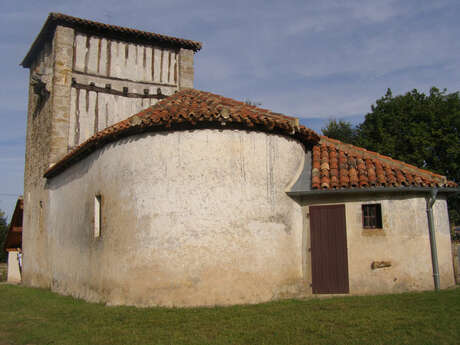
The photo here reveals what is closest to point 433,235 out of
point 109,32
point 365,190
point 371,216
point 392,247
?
point 392,247

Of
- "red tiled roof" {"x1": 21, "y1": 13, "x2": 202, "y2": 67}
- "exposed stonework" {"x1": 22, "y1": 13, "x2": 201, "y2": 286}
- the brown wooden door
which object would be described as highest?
"red tiled roof" {"x1": 21, "y1": 13, "x2": 202, "y2": 67}

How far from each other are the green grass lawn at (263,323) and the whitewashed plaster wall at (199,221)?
578mm

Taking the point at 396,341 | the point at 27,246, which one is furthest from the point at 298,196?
the point at 27,246

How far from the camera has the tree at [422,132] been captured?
26.8m

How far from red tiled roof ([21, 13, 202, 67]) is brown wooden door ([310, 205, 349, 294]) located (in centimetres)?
1010

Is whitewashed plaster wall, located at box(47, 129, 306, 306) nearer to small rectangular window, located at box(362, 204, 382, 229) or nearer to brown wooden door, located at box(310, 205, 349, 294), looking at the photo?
brown wooden door, located at box(310, 205, 349, 294)

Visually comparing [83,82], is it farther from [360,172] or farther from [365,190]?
[365,190]

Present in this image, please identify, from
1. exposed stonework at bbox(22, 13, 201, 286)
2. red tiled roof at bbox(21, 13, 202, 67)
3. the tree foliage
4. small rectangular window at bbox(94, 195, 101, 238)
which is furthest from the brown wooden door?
the tree foliage

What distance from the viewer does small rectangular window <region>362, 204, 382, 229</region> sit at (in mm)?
10906

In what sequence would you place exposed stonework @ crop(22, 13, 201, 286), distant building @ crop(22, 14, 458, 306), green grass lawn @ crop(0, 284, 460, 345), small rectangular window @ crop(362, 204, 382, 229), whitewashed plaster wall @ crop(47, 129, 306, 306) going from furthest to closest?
exposed stonework @ crop(22, 13, 201, 286) → small rectangular window @ crop(362, 204, 382, 229) → distant building @ crop(22, 14, 458, 306) → whitewashed plaster wall @ crop(47, 129, 306, 306) → green grass lawn @ crop(0, 284, 460, 345)

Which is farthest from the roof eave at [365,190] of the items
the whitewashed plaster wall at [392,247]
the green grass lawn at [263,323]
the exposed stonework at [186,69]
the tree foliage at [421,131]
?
the tree foliage at [421,131]

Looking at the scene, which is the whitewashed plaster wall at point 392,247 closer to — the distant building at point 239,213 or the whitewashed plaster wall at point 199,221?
the distant building at point 239,213

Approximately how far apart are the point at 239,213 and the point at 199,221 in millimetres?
933

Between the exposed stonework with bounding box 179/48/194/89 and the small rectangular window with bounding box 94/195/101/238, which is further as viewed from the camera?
the exposed stonework with bounding box 179/48/194/89
